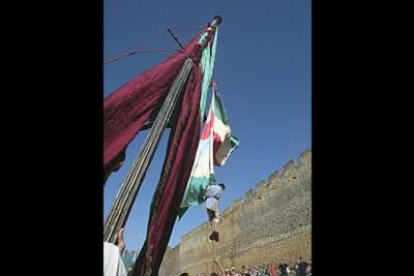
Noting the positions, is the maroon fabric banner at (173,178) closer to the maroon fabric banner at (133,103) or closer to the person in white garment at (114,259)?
the maroon fabric banner at (133,103)

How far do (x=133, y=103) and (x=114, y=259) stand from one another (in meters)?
1.52

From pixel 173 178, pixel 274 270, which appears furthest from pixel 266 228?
pixel 173 178

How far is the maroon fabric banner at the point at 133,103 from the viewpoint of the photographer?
13.9ft

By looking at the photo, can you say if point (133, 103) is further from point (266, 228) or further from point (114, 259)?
point (266, 228)

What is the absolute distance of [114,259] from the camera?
3.55 m

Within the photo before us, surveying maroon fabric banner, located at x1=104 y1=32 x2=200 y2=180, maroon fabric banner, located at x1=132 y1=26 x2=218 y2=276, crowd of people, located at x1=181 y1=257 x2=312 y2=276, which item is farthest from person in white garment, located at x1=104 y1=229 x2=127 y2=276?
crowd of people, located at x1=181 y1=257 x2=312 y2=276

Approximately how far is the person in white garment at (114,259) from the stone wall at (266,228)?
3493mm

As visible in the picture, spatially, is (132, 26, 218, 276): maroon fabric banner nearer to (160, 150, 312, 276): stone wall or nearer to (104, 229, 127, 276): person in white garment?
(104, 229, 127, 276): person in white garment

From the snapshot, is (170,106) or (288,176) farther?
(288,176)
